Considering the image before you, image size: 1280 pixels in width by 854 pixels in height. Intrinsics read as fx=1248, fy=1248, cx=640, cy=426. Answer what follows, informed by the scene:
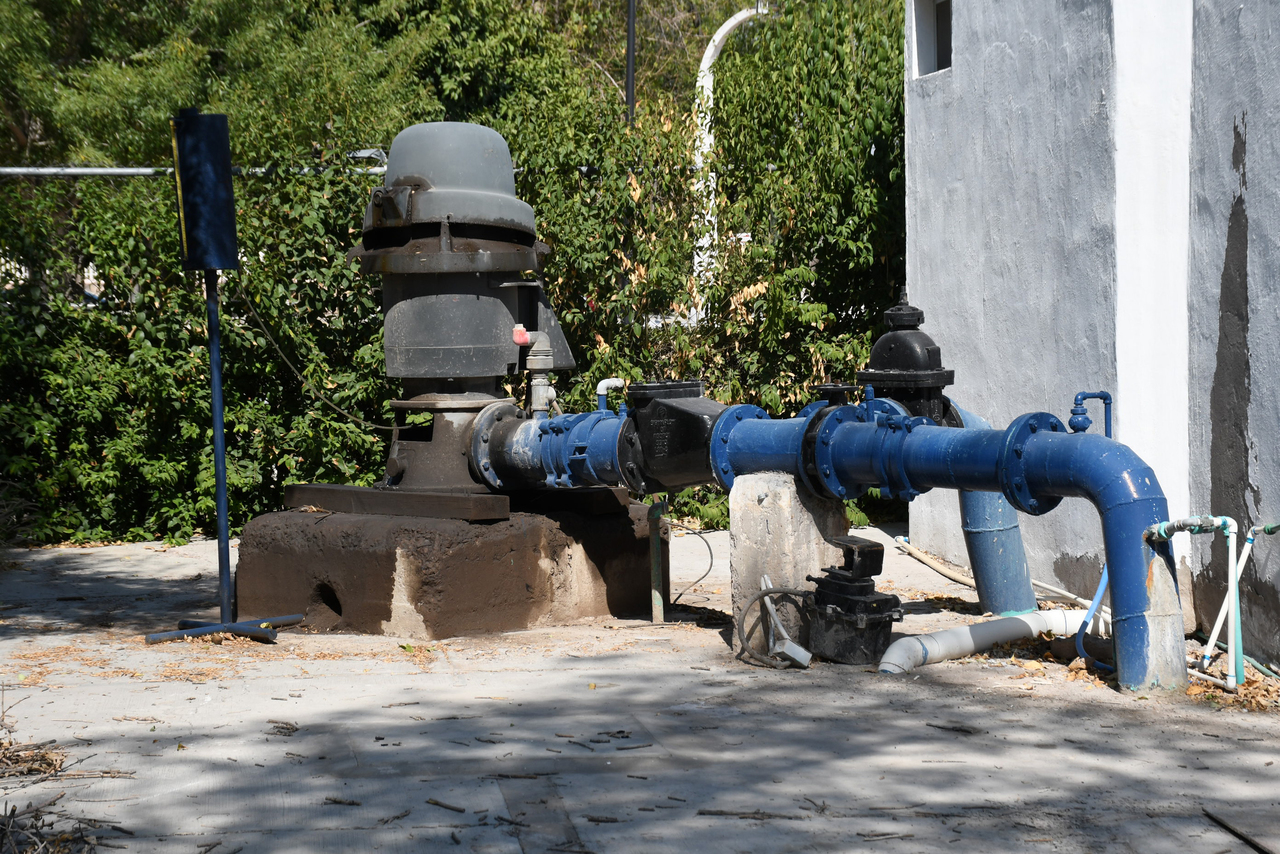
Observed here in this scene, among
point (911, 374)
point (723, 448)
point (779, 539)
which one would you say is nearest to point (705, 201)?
point (911, 374)

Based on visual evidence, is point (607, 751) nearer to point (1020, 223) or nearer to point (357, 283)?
point (1020, 223)

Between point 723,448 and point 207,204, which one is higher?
point 207,204

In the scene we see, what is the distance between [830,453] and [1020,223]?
307 cm

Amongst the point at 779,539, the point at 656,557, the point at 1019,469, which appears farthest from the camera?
the point at 656,557

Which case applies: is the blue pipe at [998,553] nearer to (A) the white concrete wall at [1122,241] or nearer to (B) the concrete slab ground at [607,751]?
(A) the white concrete wall at [1122,241]

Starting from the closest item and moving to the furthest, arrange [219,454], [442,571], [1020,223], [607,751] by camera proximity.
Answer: [607,751], [442,571], [219,454], [1020,223]

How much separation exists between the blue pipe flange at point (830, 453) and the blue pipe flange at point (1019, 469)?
71cm

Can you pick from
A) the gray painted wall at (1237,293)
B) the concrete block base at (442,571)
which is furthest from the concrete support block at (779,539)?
the gray painted wall at (1237,293)

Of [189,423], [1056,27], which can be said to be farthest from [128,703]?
[1056,27]

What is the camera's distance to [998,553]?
629 cm

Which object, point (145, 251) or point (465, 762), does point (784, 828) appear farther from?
point (145, 251)

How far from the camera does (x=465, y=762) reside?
3.83 meters

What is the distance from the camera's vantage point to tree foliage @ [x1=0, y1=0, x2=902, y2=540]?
936 centimetres

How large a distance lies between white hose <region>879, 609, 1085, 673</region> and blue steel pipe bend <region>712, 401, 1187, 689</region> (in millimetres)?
641
